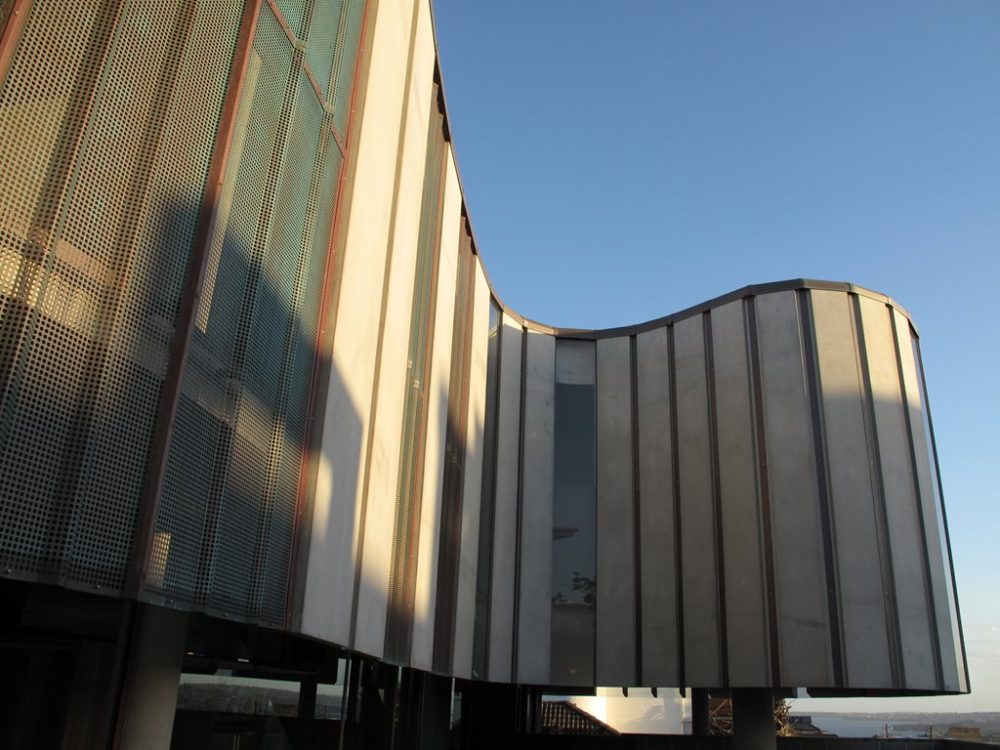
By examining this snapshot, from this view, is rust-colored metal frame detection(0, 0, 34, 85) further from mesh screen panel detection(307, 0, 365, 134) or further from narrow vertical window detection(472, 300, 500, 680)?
narrow vertical window detection(472, 300, 500, 680)

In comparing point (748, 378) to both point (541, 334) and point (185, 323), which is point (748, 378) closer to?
point (541, 334)

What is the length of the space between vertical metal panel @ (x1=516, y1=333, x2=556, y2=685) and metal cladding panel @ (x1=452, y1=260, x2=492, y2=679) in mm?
2568

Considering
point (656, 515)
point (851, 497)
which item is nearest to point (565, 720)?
point (656, 515)

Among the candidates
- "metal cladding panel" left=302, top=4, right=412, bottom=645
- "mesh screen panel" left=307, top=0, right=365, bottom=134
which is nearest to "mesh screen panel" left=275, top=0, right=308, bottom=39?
"mesh screen panel" left=307, top=0, right=365, bottom=134

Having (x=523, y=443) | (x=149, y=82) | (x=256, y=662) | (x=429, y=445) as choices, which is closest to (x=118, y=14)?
(x=149, y=82)

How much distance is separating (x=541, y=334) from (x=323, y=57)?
15.4m

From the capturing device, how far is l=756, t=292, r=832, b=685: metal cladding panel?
18.5m

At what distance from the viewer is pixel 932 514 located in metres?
19.9

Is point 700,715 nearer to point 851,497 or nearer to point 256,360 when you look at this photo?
point 851,497

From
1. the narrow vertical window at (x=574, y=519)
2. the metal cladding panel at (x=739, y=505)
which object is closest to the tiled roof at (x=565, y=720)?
the narrow vertical window at (x=574, y=519)

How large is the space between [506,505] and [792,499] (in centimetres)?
717

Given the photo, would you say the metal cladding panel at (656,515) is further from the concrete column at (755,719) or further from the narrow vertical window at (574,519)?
the concrete column at (755,719)

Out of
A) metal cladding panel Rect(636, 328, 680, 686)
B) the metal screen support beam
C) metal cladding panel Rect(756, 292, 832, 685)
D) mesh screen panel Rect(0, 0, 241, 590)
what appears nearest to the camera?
mesh screen panel Rect(0, 0, 241, 590)

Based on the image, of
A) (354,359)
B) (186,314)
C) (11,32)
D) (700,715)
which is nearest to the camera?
(11,32)
